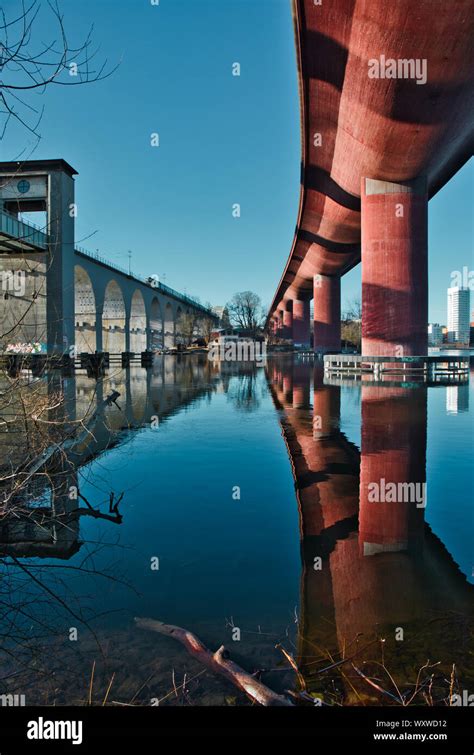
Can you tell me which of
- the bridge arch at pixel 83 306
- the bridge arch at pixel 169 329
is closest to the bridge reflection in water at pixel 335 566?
the bridge arch at pixel 83 306

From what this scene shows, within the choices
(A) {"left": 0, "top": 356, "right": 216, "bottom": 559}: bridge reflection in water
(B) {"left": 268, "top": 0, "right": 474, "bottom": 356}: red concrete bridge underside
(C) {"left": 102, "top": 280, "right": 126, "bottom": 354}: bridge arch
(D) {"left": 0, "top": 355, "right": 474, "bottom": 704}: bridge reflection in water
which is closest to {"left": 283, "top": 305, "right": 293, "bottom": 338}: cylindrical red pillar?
(C) {"left": 102, "top": 280, "right": 126, "bottom": 354}: bridge arch

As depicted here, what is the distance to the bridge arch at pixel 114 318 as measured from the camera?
46.7m

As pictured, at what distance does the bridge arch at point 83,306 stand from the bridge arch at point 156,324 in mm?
18506

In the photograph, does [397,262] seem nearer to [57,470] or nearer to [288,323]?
[57,470]

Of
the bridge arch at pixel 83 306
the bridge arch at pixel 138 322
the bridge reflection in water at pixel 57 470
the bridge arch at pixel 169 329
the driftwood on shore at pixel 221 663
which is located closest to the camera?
the driftwood on shore at pixel 221 663

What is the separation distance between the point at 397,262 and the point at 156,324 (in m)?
51.8

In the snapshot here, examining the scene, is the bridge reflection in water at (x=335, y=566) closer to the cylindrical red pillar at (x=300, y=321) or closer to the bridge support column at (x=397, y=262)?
the bridge support column at (x=397, y=262)

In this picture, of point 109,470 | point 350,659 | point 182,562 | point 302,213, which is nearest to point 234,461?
point 109,470

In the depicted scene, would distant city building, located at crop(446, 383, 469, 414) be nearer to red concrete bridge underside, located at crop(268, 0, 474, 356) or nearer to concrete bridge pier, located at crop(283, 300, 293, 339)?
red concrete bridge underside, located at crop(268, 0, 474, 356)

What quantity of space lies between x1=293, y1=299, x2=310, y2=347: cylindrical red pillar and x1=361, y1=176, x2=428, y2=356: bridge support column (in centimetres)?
4925

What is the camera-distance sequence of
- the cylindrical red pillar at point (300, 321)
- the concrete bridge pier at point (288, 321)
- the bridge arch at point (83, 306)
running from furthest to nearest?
the concrete bridge pier at point (288, 321), the cylindrical red pillar at point (300, 321), the bridge arch at point (83, 306)

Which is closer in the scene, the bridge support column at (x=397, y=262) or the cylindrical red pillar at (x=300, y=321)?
the bridge support column at (x=397, y=262)

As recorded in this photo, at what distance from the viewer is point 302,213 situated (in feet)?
101
